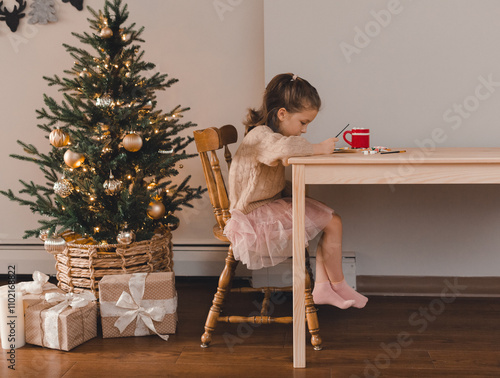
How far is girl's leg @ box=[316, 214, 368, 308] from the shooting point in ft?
6.30

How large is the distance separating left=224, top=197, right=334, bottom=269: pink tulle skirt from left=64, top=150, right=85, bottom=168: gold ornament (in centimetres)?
64

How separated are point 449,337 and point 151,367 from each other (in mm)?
1062

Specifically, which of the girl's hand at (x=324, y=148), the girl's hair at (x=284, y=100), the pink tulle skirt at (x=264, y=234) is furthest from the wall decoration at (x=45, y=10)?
Result: the girl's hand at (x=324, y=148)

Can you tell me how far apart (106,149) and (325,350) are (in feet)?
3.67

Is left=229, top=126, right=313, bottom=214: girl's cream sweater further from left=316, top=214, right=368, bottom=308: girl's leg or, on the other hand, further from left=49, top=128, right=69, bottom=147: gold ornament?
left=49, top=128, right=69, bottom=147: gold ornament

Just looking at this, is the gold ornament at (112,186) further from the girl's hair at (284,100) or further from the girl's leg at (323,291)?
the girl's leg at (323,291)

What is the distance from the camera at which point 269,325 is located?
208cm

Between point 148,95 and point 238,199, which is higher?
point 148,95

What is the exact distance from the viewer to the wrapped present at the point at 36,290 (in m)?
1.95

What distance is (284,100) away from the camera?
1.95 metres

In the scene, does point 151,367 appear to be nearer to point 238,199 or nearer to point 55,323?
point 55,323

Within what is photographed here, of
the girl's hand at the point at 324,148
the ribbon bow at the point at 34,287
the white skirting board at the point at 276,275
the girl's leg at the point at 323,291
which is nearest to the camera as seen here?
the girl's hand at the point at 324,148

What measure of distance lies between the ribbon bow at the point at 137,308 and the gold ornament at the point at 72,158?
→ 0.48 meters

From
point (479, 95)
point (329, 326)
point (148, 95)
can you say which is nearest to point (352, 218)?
point (329, 326)
